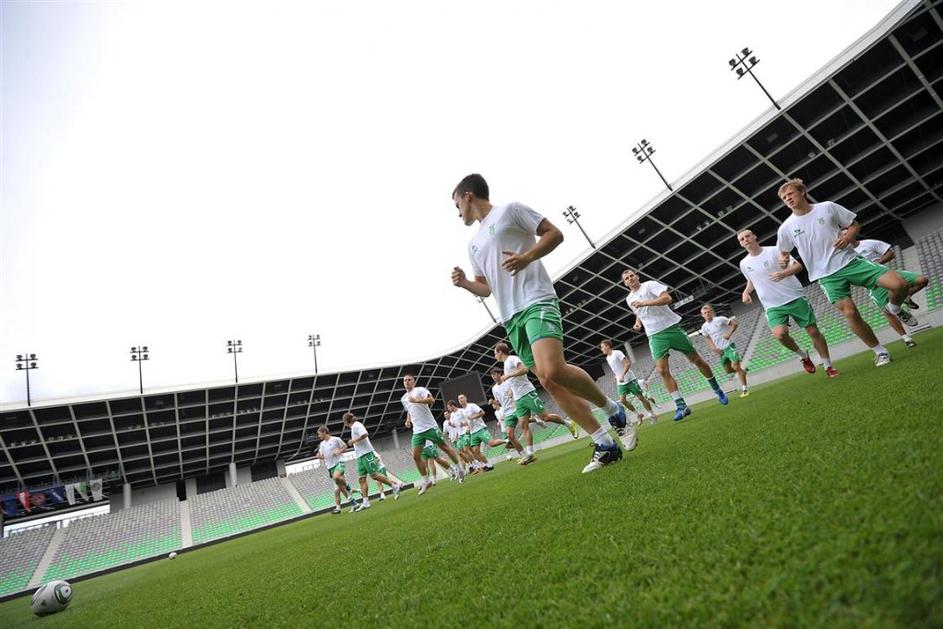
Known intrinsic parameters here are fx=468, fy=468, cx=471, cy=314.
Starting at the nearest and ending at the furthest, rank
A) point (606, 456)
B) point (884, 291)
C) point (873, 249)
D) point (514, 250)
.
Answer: point (606, 456) < point (514, 250) < point (884, 291) < point (873, 249)

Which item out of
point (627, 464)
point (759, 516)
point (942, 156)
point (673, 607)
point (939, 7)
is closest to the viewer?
point (673, 607)

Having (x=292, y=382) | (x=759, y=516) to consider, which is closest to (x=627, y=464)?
(x=759, y=516)

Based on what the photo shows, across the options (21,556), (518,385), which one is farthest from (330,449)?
(21,556)

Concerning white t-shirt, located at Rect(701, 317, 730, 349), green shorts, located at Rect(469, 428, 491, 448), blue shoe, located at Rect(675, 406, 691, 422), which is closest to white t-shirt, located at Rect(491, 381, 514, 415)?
green shorts, located at Rect(469, 428, 491, 448)

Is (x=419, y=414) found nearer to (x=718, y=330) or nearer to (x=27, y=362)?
(x=718, y=330)

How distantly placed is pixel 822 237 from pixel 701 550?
641 centimetres

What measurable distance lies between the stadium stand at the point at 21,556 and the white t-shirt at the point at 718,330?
33.8 metres

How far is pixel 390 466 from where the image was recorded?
39.1 meters

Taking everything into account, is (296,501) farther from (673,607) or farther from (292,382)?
(673,607)

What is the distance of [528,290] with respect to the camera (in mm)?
4031

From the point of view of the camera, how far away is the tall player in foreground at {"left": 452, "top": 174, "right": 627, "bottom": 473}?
381 cm

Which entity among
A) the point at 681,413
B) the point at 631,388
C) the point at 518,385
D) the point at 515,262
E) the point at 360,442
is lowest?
the point at 681,413

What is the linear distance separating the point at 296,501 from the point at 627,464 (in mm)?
35718

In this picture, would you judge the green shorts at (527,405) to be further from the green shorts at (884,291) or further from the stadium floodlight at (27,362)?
the stadium floodlight at (27,362)
